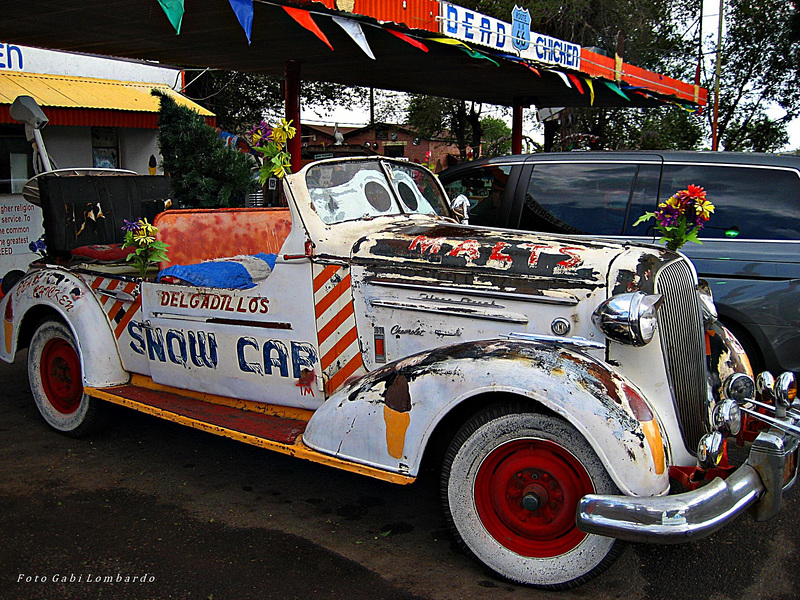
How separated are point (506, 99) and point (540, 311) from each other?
35.2 feet

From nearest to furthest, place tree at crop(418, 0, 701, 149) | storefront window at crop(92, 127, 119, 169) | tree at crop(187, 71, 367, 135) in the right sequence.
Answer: storefront window at crop(92, 127, 119, 169) → tree at crop(418, 0, 701, 149) → tree at crop(187, 71, 367, 135)

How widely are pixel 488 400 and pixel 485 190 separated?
11.0ft

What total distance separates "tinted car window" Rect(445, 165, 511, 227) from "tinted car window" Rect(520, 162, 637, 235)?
0.26m

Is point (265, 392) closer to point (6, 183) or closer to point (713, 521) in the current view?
point (713, 521)

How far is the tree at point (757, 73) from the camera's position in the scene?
24.1m

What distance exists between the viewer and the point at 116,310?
15.8 ft

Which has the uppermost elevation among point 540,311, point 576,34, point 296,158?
point 576,34

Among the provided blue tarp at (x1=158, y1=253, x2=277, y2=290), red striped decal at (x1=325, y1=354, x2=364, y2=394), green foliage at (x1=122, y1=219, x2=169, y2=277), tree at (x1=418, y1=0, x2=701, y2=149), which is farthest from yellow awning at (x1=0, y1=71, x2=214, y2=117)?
tree at (x1=418, y1=0, x2=701, y2=149)

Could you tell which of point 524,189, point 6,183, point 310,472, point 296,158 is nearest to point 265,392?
point 310,472

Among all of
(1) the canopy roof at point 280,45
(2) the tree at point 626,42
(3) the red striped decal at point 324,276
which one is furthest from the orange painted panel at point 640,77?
(3) the red striped decal at point 324,276

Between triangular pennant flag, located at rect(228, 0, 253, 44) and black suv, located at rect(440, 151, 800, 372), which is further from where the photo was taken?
triangular pennant flag, located at rect(228, 0, 253, 44)

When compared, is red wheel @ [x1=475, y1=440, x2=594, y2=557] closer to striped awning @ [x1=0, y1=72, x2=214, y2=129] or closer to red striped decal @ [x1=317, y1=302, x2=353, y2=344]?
red striped decal @ [x1=317, y1=302, x2=353, y2=344]

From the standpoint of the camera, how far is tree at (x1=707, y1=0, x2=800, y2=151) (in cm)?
2414

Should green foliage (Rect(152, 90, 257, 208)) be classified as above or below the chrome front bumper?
above
